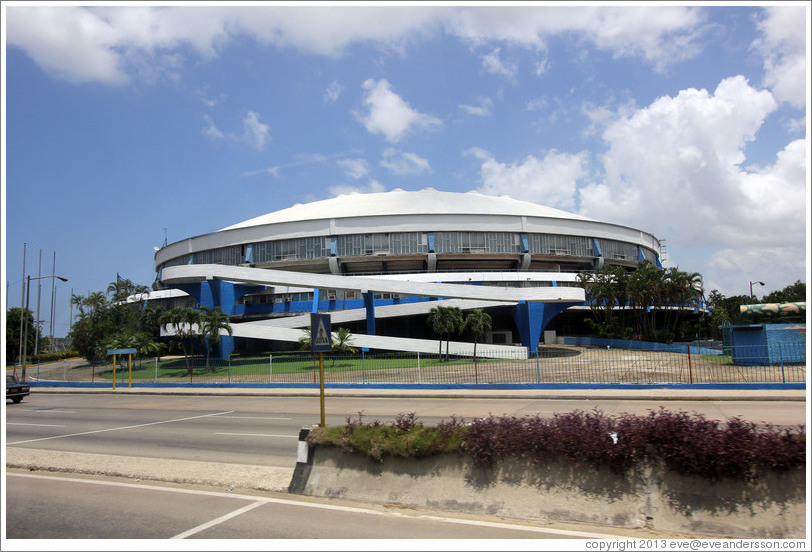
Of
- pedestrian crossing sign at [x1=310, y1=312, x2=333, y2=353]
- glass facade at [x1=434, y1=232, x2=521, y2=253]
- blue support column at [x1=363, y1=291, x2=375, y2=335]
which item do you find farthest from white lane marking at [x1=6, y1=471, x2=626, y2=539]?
glass facade at [x1=434, y1=232, x2=521, y2=253]

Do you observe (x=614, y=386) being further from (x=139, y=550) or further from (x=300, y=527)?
(x=139, y=550)

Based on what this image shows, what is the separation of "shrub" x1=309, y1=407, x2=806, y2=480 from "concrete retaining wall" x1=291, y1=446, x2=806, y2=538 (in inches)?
5.3

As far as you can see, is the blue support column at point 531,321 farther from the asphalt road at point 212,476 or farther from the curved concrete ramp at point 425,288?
the asphalt road at point 212,476

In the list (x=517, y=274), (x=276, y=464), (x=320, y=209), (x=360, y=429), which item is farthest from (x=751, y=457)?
(x=320, y=209)

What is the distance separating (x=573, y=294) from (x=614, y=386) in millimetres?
23442

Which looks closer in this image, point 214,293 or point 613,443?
point 613,443

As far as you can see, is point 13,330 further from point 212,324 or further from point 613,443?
point 613,443

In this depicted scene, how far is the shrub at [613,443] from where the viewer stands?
252 inches

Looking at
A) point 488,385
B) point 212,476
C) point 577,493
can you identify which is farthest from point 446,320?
point 577,493

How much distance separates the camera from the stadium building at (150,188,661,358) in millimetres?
46844

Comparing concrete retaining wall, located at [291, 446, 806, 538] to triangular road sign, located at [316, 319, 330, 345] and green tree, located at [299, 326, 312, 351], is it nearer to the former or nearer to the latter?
triangular road sign, located at [316, 319, 330, 345]

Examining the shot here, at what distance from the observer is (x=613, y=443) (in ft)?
22.9

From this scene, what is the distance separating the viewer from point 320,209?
7950 cm

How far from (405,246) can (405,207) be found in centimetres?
1057
